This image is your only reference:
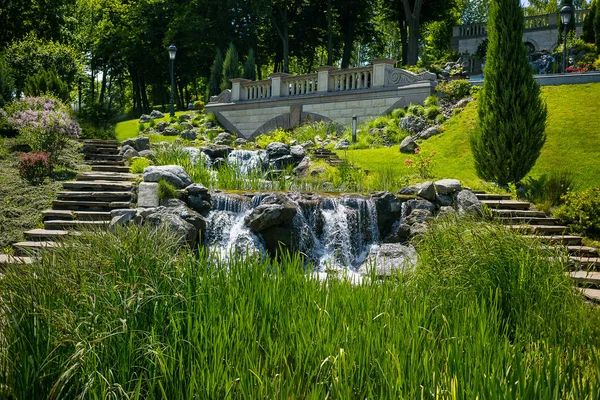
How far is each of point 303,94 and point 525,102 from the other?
1388cm

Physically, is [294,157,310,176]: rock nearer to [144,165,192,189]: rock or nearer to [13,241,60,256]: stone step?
[144,165,192,189]: rock

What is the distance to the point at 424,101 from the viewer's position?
2258 cm

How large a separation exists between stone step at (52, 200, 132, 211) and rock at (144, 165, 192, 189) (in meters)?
0.75

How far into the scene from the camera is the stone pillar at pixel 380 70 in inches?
939

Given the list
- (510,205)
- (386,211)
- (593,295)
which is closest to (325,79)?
(386,211)

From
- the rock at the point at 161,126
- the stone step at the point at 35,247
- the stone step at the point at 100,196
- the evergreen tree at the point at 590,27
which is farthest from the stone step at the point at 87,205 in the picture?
the evergreen tree at the point at 590,27

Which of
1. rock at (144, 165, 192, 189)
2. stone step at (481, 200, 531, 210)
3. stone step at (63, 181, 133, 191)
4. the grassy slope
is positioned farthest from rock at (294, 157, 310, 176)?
stone step at (481, 200, 531, 210)

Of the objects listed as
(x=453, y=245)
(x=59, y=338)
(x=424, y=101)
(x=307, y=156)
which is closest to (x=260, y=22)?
(x=424, y=101)

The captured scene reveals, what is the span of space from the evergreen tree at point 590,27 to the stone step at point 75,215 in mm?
34912

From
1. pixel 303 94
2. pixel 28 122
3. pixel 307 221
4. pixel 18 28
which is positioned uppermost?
pixel 18 28

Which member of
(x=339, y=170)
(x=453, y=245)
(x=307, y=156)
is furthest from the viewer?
(x=307, y=156)

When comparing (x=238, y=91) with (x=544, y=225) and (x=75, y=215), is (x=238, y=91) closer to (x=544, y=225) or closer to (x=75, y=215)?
(x=75, y=215)

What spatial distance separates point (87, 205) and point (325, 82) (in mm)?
16273

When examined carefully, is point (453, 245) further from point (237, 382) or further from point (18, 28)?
point (18, 28)
